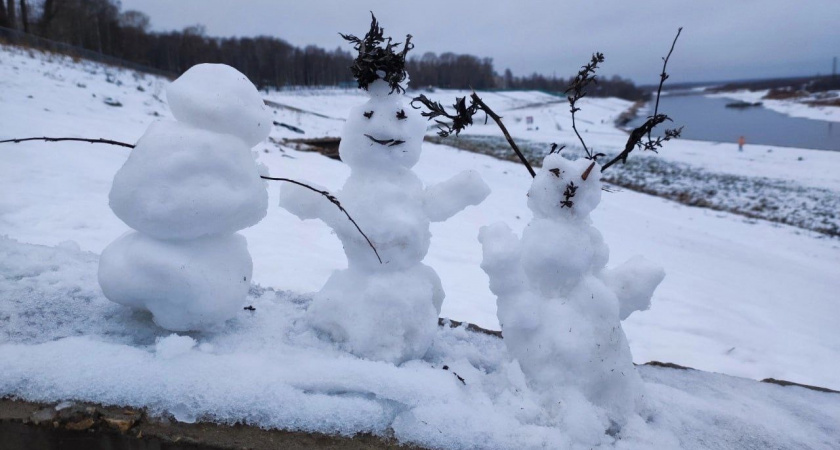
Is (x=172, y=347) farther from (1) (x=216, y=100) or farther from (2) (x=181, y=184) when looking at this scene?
(1) (x=216, y=100)

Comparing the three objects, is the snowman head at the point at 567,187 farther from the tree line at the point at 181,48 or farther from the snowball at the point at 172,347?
the tree line at the point at 181,48

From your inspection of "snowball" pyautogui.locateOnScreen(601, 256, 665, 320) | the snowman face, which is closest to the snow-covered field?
"snowball" pyautogui.locateOnScreen(601, 256, 665, 320)

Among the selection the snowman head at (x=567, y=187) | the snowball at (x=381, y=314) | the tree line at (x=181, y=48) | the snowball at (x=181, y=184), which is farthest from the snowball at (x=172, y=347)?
the tree line at (x=181, y=48)

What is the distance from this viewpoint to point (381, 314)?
1.84 m

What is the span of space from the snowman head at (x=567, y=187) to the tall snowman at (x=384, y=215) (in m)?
0.29

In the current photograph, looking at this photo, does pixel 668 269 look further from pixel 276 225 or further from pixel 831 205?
pixel 831 205

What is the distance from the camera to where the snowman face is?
184 cm

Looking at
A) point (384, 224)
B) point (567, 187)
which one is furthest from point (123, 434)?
point (567, 187)

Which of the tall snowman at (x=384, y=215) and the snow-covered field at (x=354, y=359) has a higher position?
the tall snowman at (x=384, y=215)

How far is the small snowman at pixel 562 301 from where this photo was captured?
5.61 feet

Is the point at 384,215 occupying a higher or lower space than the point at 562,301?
higher

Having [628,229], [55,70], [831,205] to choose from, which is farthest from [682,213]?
[55,70]

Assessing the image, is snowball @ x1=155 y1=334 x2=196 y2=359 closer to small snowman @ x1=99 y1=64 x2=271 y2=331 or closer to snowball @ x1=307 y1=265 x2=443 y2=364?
small snowman @ x1=99 y1=64 x2=271 y2=331

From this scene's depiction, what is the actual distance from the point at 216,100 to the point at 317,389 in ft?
3.46
